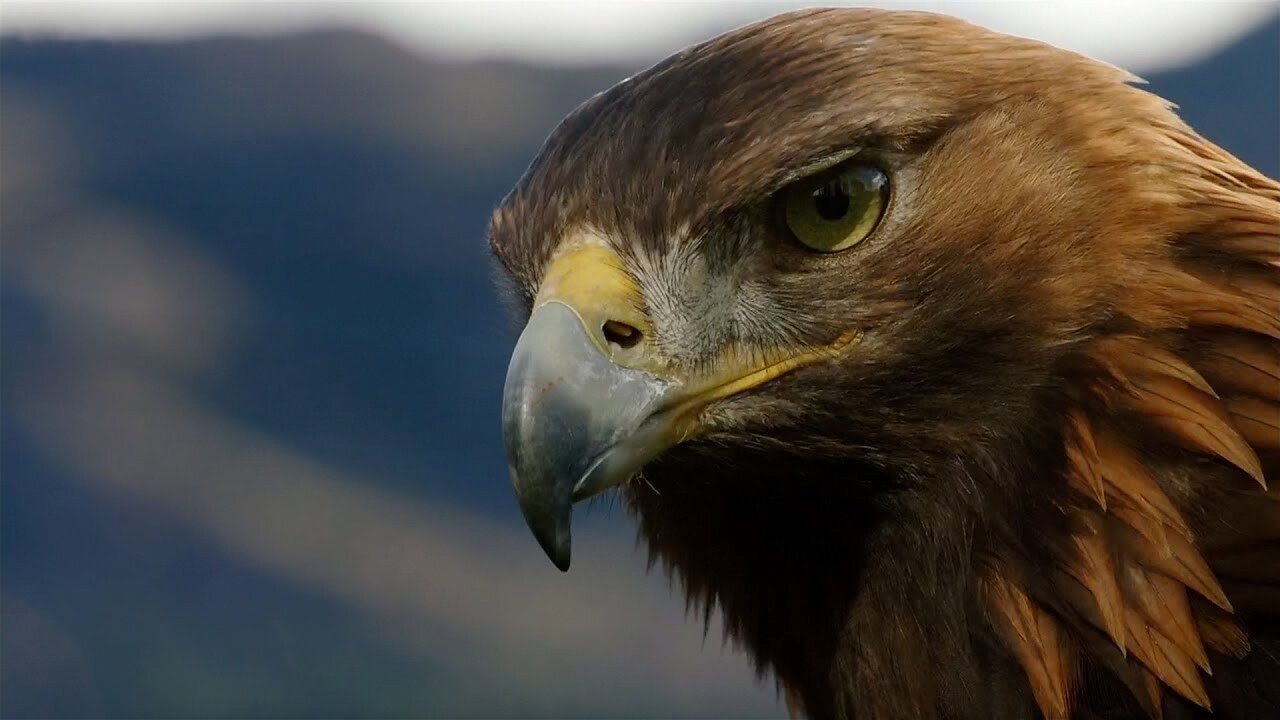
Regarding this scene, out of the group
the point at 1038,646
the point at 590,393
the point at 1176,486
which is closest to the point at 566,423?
the point at 590,393

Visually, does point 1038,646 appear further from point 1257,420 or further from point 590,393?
point 590,393

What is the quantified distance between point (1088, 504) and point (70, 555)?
8.00 meters

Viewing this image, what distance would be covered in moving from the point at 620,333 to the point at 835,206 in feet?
1.05

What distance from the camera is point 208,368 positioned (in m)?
8.82

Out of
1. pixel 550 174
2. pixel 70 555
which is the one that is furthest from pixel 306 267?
pixel 550 174

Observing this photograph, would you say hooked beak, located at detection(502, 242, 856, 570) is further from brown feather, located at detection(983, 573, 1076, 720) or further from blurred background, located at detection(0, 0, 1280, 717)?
blurred background, located at detection(0, 0, 1280, 717)

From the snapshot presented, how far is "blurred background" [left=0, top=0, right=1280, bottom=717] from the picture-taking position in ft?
27.8

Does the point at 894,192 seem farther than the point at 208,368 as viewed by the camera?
No

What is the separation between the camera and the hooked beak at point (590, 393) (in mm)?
1691

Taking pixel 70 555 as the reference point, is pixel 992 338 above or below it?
above

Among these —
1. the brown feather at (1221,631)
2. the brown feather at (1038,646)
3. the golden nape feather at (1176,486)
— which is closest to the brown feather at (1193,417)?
the golden nape feather at (1176,486)

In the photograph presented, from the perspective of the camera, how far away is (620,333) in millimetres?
1789

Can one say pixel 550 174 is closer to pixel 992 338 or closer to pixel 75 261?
pixel 992 338

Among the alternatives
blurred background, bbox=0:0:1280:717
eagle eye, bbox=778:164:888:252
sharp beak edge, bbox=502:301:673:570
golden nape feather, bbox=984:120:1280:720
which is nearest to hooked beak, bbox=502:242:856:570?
sharp beak edge, bbox=502:301:673:570
